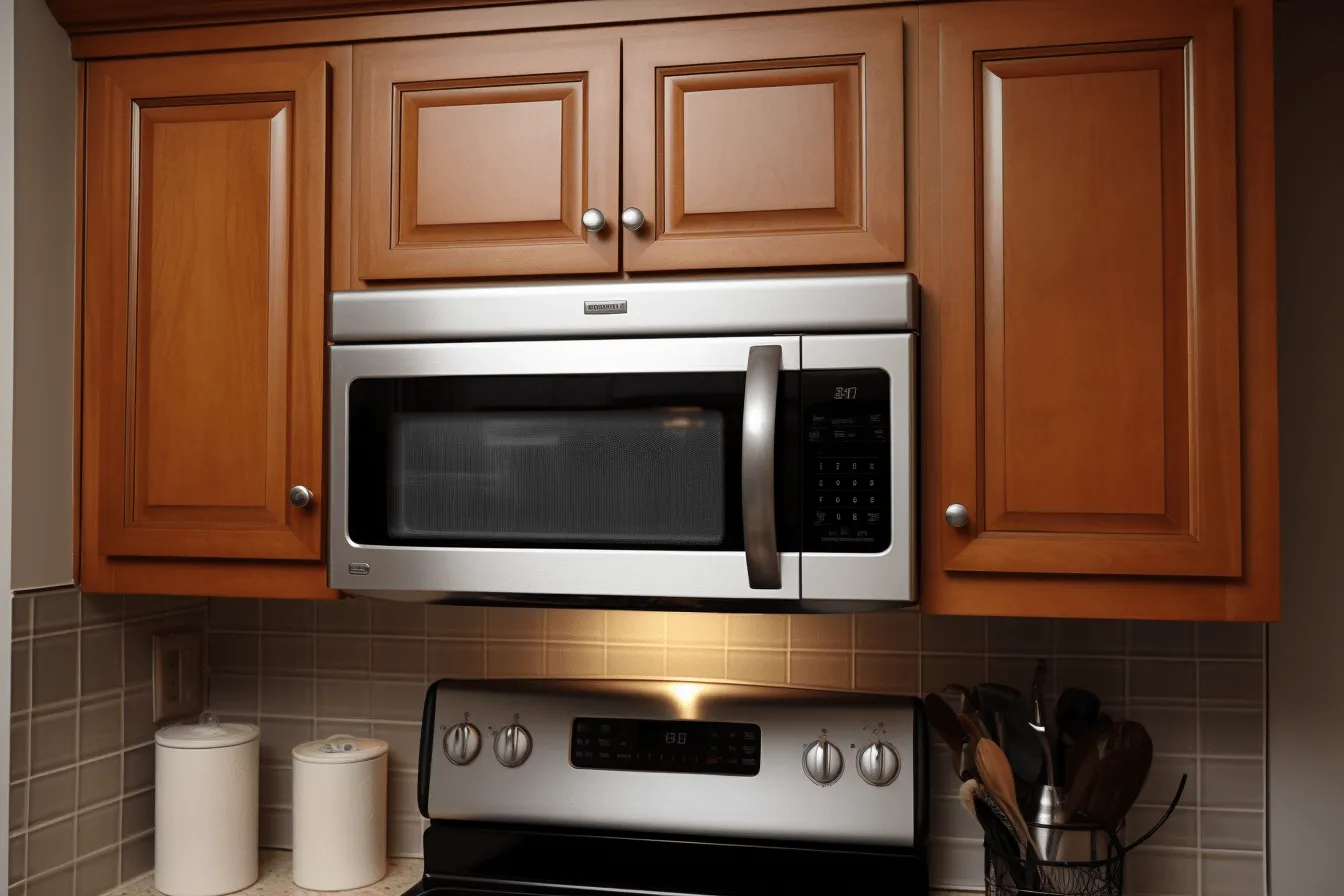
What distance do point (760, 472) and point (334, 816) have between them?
83cm

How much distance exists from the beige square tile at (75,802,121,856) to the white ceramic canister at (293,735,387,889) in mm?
260

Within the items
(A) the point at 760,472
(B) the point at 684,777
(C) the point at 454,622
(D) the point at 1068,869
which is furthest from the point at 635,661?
(D) the point at 1068,869

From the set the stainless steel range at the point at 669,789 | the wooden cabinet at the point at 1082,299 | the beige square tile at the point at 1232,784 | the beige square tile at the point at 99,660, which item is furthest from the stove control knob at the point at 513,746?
the beige square tile at the point at 1232,784

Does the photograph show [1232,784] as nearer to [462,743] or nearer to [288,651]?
[462,743]

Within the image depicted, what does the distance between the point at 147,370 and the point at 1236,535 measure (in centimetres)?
135

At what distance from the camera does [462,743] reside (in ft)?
5.34

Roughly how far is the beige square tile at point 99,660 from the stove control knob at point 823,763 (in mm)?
991

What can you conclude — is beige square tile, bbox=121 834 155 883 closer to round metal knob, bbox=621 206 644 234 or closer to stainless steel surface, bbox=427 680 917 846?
stainless steel surface, bbox=427 680 917 846

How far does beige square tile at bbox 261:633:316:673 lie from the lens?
1777mm

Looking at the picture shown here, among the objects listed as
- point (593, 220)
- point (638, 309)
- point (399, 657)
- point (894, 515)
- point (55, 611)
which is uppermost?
point (593, 220)

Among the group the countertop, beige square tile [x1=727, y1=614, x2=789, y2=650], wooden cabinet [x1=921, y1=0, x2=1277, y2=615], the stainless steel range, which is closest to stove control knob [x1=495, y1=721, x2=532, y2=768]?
the stainless steel range

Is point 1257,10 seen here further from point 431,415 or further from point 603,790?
point 603,790

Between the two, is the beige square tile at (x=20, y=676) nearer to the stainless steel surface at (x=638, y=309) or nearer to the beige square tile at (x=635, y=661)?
the stainless steel surface at (x=638, y=309)

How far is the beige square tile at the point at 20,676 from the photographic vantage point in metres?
1.39
